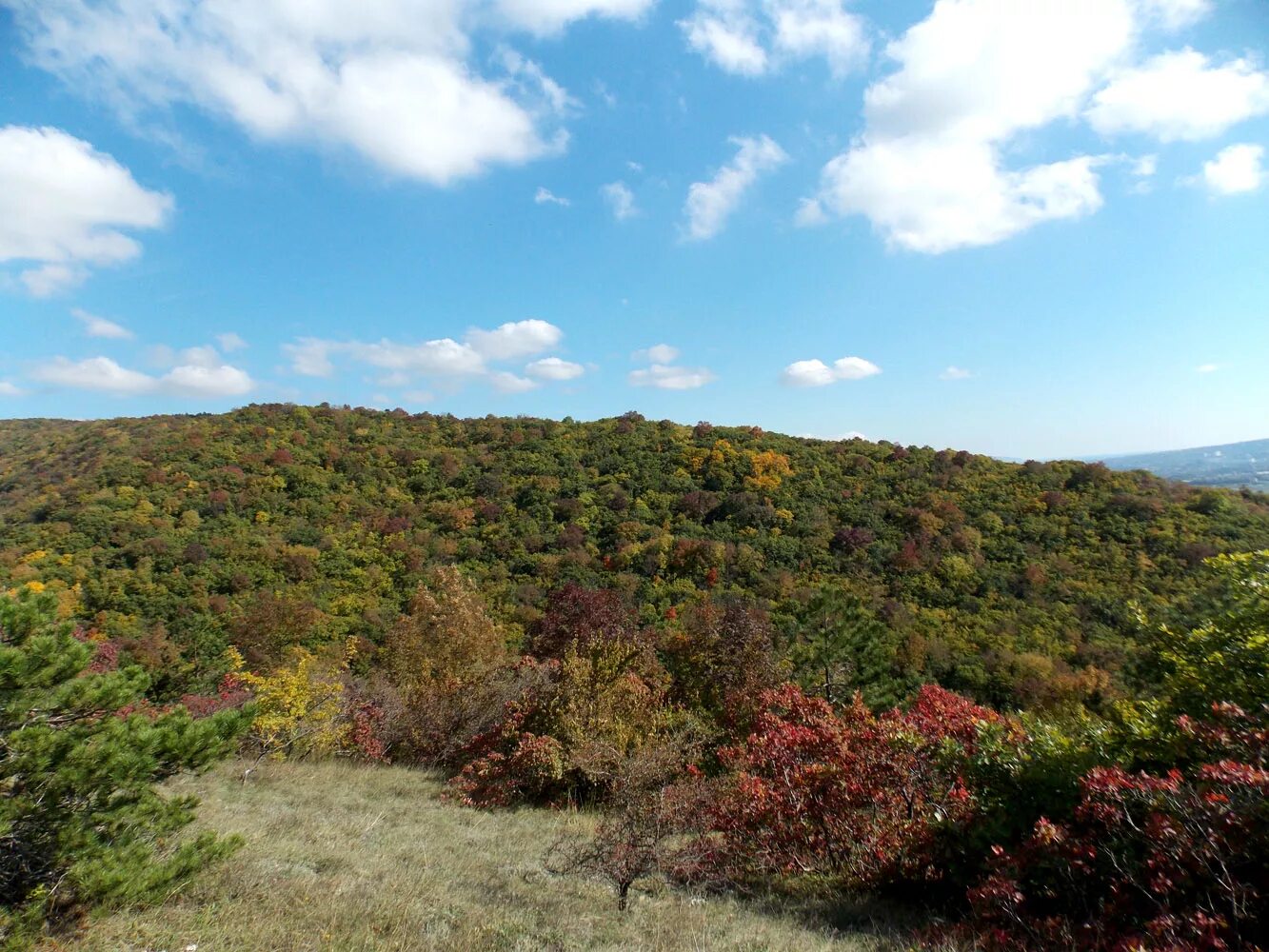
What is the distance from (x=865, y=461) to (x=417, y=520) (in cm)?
3193

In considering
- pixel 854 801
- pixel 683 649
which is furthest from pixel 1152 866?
pixel 683 649

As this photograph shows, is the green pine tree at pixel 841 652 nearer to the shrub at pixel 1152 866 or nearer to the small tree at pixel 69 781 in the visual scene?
the shrub at pixel 1152 866

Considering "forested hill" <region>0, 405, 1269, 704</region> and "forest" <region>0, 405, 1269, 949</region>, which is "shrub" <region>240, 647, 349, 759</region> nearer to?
"forest" <region>0, 405, 1269, 949</region>

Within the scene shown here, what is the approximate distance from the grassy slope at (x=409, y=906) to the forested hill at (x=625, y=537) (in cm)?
1292

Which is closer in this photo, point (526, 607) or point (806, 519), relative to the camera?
point (526, 607)

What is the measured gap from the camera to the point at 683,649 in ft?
54.6

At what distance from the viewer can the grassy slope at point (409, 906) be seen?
462cm

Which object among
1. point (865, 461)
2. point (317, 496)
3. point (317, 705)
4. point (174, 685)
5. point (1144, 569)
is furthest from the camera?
point (865, 461)

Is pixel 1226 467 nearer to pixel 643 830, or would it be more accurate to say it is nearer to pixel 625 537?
pixel 625 537

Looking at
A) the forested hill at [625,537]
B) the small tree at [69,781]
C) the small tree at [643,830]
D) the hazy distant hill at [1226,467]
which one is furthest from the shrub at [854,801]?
the hazy distant hill at [1226,467]

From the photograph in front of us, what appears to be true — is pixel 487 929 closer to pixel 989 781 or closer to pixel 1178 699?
pixel 989 781

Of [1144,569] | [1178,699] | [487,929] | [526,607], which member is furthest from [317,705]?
[1144,569]

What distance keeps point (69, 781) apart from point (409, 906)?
2.92 meters

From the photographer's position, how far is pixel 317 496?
4009 cm
